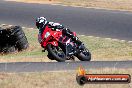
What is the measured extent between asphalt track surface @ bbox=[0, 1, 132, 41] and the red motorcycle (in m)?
5.97

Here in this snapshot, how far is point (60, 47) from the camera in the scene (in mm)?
16234

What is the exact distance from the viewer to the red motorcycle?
615 inches

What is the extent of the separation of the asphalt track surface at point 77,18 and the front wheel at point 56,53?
6424mm

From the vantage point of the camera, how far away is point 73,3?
29.8 m

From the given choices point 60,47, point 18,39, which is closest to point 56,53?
point 60,47

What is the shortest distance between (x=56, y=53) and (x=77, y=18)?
1050 cm

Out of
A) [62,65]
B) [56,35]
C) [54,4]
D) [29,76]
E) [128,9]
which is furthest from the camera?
[54,4]

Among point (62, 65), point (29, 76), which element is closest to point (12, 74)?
point (29, 76)

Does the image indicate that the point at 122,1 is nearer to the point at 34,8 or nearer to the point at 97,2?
the point at 97,2

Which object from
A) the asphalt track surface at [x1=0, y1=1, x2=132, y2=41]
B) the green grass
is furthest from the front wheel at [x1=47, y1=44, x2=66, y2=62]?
the asphalt track surface at [x1=0, y1=1, x2=132, y2=41]

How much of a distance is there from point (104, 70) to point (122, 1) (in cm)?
1841

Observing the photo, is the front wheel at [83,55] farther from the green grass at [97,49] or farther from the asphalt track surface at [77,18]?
the asphalt track surface at [77,18]

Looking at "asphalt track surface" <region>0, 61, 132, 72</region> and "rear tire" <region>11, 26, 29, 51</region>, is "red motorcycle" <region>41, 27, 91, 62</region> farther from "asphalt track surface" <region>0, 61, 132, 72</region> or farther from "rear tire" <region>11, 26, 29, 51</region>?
"rear tire" <region>11, 26, 29, 51</region>

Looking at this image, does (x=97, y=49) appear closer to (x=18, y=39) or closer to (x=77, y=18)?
(x=18, y=39)
